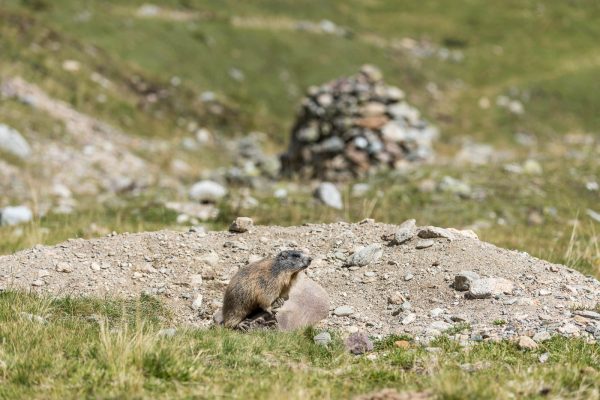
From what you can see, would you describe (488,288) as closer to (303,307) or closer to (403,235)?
(403,235)

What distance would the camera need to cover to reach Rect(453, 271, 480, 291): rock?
335 inches

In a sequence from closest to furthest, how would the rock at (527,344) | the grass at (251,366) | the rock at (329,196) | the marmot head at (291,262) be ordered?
the grass at (251,366), the rock at (527,344), the marmot head at (291,262), the rock at (329,196)

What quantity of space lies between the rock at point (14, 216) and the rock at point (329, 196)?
7.01 m

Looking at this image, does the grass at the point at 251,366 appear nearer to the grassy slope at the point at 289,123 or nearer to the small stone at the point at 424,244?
the grassy slope at the point at 289,123

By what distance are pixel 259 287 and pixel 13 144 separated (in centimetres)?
1738

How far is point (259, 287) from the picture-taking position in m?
8.19

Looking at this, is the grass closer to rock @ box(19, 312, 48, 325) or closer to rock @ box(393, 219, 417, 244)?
rock @ box(19, 312, 48, 325)

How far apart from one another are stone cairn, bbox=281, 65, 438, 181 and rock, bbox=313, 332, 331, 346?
47.9ft

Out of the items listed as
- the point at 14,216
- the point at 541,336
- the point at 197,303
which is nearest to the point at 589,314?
the point at 541,336

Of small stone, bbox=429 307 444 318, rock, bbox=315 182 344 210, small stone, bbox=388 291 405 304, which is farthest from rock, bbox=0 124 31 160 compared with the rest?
small stone, bbox=429 307 444 318

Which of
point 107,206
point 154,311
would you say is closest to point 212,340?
point 154,311

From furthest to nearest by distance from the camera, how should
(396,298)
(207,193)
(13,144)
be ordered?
1. (13,144)
2. (207,193)
3. (396,298)

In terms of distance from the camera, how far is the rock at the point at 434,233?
9.73m

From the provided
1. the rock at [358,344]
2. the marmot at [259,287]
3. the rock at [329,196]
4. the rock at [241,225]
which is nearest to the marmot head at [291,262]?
the marmot at [259,287]
